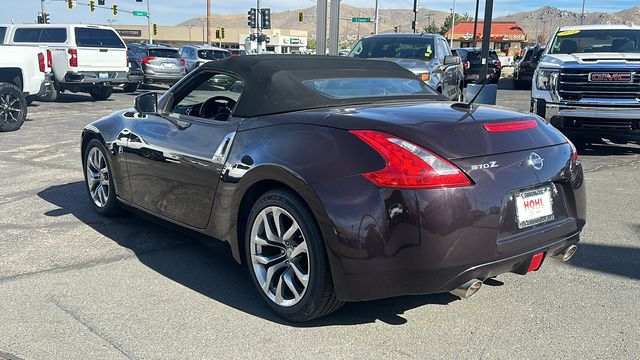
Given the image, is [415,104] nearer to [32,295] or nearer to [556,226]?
[556,226]

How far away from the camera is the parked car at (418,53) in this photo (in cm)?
1085

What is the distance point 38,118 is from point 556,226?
13092 mm

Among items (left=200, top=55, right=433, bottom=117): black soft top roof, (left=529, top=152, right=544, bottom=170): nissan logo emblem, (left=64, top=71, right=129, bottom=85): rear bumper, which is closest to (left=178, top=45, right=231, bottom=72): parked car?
(left=64, top=71, right=129, bottom=85): rear bumper

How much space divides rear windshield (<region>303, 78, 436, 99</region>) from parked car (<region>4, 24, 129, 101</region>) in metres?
13.9

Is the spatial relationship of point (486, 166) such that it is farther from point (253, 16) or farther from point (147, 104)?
point (253, 16)

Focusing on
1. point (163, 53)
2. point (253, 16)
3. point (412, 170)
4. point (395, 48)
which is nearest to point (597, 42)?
point (395, 48)

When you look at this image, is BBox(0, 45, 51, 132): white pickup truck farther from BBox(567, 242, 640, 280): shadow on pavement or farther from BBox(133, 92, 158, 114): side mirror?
BBox(567, 242, 640, 280): shadow on pavement

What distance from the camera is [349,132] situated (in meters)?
3.13

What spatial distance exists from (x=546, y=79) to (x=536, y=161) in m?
6.34

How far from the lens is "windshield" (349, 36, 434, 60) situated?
11.2 metres

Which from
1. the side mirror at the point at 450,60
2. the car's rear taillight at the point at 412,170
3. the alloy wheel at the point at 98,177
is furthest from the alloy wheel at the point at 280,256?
the side mirror at the point at 450,60

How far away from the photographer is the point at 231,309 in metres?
3.62

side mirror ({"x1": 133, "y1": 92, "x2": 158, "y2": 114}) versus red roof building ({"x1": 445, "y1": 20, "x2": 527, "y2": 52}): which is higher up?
red roof building ({"x1": 445, "y1": 20, "x2": 527, "y2": 52})

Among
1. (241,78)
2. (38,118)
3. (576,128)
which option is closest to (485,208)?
(241,78)
